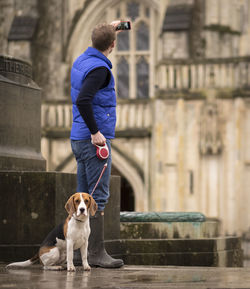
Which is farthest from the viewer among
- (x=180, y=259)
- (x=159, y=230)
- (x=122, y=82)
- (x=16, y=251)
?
(x=122, y=82)

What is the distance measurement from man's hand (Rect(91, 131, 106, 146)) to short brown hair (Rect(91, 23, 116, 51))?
0.74 m

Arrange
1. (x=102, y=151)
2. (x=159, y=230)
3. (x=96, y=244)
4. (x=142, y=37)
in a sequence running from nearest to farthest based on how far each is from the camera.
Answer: (x=102, y=151) < (x=96, y=244) < (x=159, y=230) < (x=142, y=37)

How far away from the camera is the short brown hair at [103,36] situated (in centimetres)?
597

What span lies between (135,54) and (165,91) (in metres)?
3.74

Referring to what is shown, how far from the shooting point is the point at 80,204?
5605 millimetres

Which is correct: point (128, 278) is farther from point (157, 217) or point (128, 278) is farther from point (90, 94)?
point (157, 217)

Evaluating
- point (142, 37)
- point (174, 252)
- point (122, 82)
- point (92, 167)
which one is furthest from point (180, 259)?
point (142, 37)

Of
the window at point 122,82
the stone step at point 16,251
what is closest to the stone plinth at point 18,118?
the stone step at point 16,251

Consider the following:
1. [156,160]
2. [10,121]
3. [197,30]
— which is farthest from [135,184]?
[10,121]

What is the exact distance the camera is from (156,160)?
20422 millimetres

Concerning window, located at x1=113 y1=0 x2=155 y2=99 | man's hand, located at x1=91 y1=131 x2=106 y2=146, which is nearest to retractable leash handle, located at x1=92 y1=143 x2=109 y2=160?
man's hand, located at x1=91 y1=131 x2=106 y2=146

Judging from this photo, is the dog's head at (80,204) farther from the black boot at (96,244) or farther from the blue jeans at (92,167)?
the black boot at (96,244)

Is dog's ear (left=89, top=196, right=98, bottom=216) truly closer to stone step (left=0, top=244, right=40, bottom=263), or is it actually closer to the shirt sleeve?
the shirt sleeve

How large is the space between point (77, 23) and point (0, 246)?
1727cm
